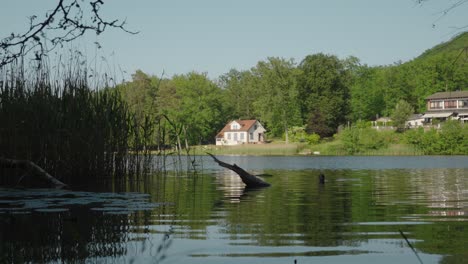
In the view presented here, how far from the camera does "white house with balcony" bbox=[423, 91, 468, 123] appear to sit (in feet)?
350

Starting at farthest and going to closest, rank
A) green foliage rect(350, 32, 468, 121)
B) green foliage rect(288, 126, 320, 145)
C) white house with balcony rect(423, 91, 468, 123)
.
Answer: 1. green foliage rect(350, 32, 468, 121)
2. white house with balcony rect(423, 91, 468, 123)
3. green foliage rect(288, 126, 320, 145)

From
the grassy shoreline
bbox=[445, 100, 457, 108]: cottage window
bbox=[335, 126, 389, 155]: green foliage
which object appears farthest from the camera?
bbox=[445, 100, 457, 108]: cottage window

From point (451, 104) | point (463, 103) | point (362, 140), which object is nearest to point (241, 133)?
point (451, 104)

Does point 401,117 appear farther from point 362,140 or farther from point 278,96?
point 278,96

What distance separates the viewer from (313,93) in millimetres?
110688

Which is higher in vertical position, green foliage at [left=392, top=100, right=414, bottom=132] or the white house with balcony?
the white house with balcony

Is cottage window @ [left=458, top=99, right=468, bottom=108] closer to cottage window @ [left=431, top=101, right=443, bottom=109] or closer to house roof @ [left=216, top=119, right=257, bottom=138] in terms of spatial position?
cottage window @ [left=431, top=101, right=443, bottom=109]

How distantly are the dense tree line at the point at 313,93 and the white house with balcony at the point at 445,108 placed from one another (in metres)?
3.24

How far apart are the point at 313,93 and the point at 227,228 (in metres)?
104

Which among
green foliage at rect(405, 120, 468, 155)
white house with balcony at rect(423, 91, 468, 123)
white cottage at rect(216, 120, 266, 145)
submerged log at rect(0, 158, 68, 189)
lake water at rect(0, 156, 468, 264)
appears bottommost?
lake water at rect(0, 156, 468, 264)

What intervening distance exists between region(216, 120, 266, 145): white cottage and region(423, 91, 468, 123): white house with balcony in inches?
1212

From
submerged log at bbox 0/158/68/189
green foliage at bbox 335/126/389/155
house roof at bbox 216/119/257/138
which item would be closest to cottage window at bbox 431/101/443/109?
green foliage at bbox 335/126/389/155

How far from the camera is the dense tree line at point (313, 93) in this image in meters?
110

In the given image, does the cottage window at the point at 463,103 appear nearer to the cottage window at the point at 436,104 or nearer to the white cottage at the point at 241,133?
the cottage window at the point at 436,104
